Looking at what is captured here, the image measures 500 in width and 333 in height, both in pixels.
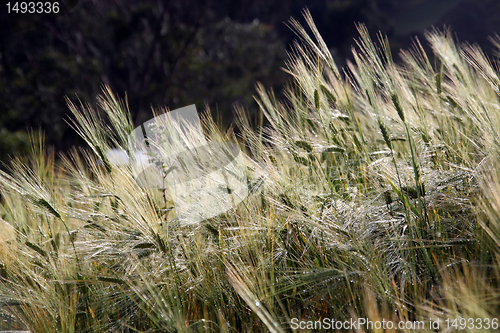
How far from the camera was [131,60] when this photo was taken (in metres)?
8.91

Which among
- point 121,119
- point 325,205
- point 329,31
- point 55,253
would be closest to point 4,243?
point 55,253

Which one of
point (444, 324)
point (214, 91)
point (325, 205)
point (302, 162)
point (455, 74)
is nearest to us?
point (444, 324)

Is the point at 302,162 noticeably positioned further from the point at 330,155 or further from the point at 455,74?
the point at 455,74

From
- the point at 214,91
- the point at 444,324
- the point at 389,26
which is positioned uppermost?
the point at 389,26

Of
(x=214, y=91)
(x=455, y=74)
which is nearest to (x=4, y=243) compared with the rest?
(x=455, y=74)

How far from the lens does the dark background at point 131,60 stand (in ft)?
21.6

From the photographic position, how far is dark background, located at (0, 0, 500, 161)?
260 inches

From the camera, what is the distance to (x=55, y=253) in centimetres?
132

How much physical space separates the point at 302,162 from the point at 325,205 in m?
0.26

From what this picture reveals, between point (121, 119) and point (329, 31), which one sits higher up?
point (329, 31)

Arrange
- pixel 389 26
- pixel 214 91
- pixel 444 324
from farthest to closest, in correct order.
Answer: pixel 389 26 → pixel 214 91 → pixel 444 324

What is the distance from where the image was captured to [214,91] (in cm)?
925

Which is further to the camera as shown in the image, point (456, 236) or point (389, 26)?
point (389, 26)

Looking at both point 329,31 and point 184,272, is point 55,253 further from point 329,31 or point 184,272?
point 329,31
